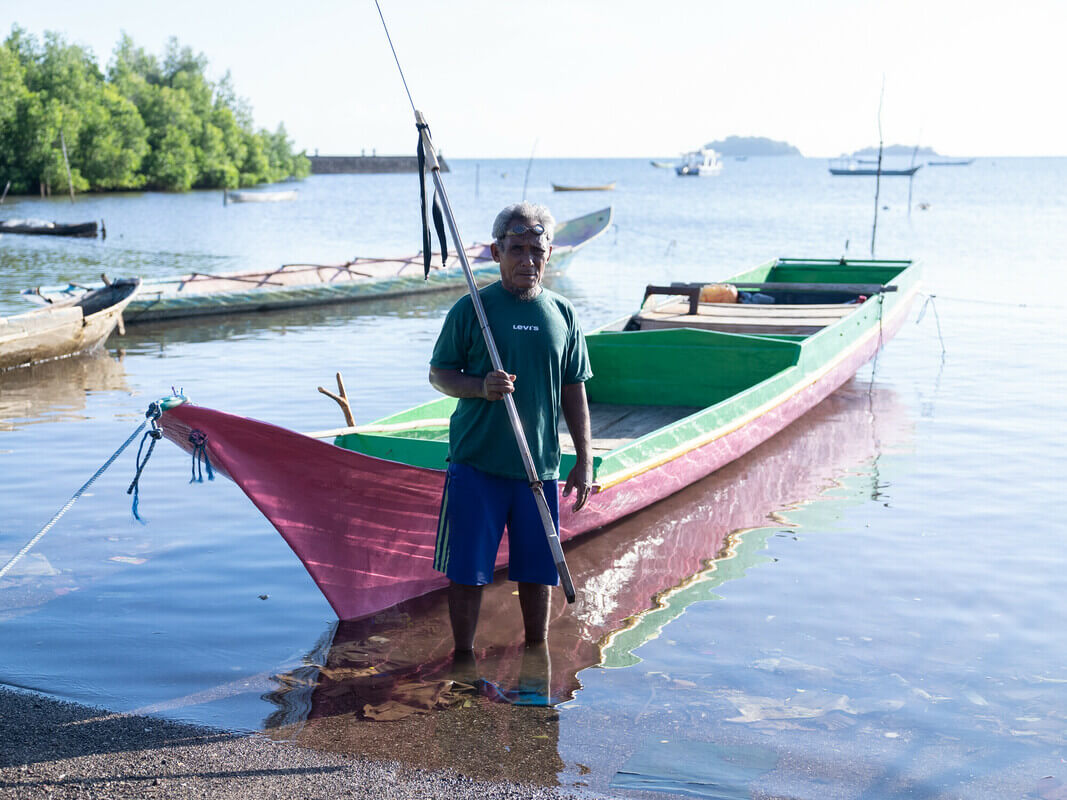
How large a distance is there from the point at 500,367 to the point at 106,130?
64775 mm

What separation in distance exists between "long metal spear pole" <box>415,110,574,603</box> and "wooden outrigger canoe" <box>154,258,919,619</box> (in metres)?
1.01

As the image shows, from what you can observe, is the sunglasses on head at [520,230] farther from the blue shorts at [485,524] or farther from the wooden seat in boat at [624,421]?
the wooden seat in boat at [624,421]

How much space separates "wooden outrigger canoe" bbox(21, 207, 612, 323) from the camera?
1612 centimetres

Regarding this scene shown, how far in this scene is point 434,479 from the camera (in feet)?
17.0

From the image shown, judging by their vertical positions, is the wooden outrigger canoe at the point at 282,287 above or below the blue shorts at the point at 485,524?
above

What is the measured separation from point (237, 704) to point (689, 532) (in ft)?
11.9

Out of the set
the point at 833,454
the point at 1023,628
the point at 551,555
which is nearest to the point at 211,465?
the point at 551,555

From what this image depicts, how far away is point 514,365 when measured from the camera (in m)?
4.14

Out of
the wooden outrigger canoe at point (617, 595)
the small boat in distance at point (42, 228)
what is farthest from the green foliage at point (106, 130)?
the wooden outrigger canoe at point (617, 595)

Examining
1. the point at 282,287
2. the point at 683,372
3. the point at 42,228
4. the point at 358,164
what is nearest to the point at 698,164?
the point at 358,164

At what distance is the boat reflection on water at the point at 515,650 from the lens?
417cm

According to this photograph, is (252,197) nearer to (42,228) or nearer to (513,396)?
(42,228)

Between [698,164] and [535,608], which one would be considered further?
[698,164]

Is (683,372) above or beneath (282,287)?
beneath
